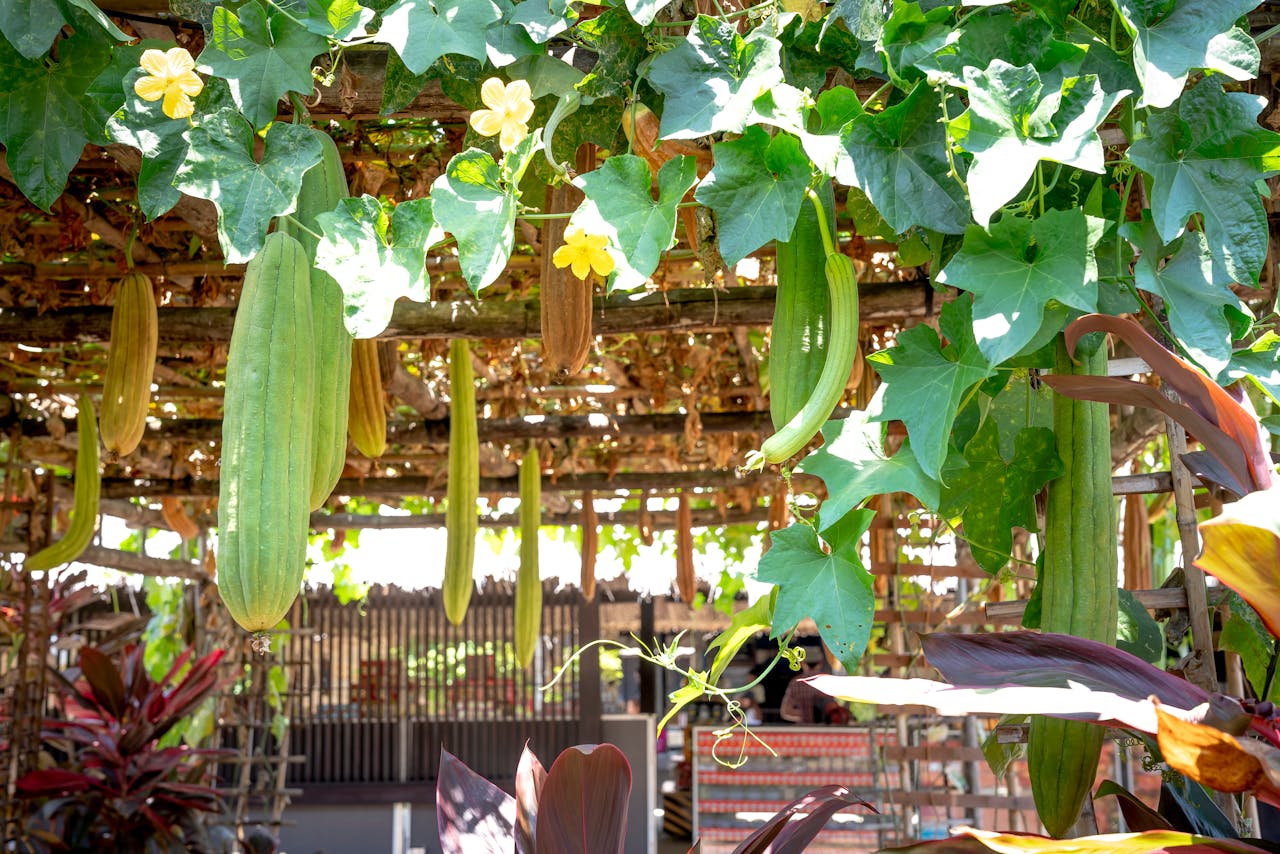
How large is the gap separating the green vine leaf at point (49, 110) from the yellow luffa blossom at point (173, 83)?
1.14 ft

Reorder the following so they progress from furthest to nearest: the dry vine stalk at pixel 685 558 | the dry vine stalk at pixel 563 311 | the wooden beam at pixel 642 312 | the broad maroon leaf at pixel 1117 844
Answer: the dry vine stalk at pixel 685 558
the wooden beam at pixel 642 312
the dry vine stalk at pixel 563 311
the broad maroon leaf at pixel 1117 844

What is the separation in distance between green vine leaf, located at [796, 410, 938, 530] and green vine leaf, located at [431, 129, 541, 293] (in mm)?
383

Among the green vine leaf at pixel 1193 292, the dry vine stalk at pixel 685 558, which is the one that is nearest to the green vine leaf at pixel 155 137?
the green vine leaf at pixel 1193 292

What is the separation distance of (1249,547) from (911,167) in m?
0.52

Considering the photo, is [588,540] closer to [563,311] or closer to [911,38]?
[563,311]

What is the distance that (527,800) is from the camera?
1510 millimetres

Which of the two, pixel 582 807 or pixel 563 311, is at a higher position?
pixel 563 311

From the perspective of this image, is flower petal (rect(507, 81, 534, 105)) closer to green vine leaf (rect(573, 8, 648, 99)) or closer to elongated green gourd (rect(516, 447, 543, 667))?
green vine leaf (rect(573, 8, 648, 99))

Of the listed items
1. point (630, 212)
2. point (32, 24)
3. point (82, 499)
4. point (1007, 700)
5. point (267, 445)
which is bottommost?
point (1007, 700)

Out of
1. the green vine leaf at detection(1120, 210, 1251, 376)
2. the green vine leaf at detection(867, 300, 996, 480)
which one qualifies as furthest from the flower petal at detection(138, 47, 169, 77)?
the green vine leaf at detection(1120, 210, 1251, 376)

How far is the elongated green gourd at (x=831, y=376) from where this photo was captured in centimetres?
119

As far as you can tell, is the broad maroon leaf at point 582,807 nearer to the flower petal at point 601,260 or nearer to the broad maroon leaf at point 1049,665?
the broad maroon leaf at point 1049,665

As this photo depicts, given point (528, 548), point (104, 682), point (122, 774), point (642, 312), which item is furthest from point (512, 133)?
point (104, 682)

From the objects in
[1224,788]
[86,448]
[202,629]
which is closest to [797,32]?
[1224,788]
